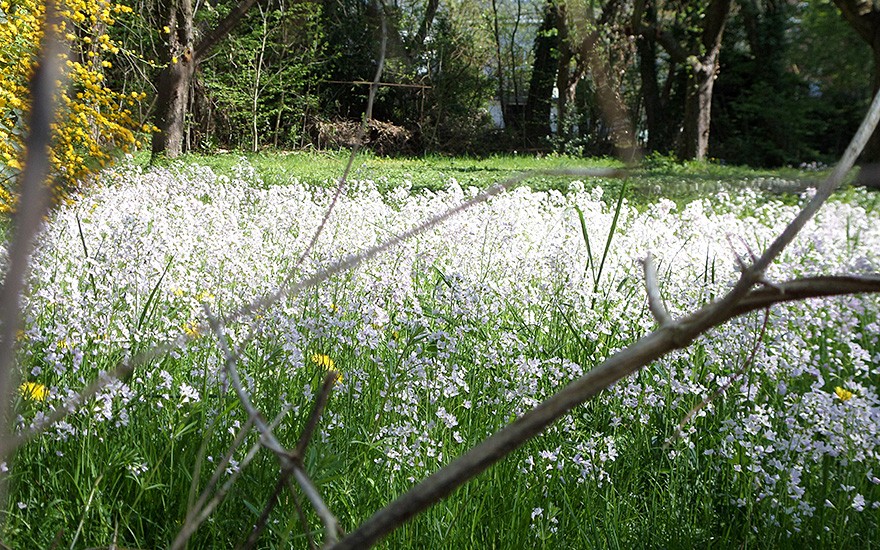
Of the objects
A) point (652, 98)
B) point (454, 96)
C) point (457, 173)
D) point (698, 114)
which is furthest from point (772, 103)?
point (457, 173)

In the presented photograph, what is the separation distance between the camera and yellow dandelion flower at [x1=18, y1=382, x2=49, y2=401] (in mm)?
1889

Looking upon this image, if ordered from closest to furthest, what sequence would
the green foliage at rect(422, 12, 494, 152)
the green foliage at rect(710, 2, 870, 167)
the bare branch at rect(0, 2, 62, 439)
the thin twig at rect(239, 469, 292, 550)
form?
the bare branch at rect(0, 2, 62, 439), the thin twig at rect(239, 469, 292, 550), the green foliage at rect(422, 12, 494, 152), the green foliage at rect(710, 2, 870, 167)

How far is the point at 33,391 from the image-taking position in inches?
77.5

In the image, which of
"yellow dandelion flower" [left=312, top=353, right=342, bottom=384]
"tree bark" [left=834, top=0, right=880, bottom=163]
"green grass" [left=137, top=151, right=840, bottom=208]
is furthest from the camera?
"tree bark" [left=834, top=0, right=880, bottom=163]

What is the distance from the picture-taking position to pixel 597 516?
2.01 metres

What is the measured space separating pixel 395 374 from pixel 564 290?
1.00 meters

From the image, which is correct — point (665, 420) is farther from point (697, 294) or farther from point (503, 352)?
point (697, 294)

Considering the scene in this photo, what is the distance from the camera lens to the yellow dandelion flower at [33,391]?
1889mm

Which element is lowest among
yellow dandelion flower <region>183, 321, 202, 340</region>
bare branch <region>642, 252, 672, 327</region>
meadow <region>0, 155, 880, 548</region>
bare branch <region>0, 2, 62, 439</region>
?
meadow <region>0, 155, 880, 548</region>


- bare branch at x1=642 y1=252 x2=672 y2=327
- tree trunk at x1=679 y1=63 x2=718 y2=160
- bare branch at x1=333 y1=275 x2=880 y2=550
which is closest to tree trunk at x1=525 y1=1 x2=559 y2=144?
tree trunk at x1=679 y1=63 x2=718 y2=160

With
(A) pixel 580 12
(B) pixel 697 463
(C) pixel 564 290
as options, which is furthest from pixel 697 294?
(A) pixel 580 12

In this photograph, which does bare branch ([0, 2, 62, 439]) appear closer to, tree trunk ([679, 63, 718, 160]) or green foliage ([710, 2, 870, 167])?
tree trunk ([679, 63, 718, 160])

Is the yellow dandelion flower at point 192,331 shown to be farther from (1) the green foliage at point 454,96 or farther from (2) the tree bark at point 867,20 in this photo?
(1) the green foliage at point 454,96

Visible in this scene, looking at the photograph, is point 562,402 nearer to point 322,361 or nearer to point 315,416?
point 315,416
